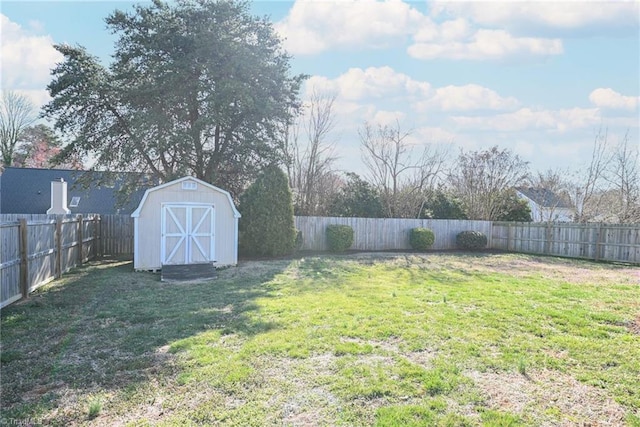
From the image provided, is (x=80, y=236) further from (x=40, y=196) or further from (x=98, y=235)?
(x=40, y=196)

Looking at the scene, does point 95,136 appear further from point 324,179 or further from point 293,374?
point 293,374

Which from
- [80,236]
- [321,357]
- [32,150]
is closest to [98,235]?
[80,236]

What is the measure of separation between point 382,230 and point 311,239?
366 cm

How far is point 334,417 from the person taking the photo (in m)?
2.91

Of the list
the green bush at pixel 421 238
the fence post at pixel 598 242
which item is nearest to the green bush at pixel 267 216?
the green bush at pixel 421 238

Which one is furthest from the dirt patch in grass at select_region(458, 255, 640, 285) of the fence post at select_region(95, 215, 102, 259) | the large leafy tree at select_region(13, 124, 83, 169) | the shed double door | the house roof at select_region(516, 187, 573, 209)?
the large leafy tree at select_region(13, 124, 83, 169)

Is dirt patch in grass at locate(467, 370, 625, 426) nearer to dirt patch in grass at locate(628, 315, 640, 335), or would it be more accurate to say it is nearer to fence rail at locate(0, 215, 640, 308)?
dirt patch in grass at locate(628, 315, 640, 335)

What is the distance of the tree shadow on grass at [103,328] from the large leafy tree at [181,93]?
6217 millimetres

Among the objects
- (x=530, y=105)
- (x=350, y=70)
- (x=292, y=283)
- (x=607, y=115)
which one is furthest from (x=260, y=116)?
(x=607, y=115)

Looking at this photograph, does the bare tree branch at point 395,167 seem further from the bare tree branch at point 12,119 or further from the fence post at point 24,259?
the bare tree branch at point 12,119

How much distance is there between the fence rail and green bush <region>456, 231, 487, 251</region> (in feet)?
1.73

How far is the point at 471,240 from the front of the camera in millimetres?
18344

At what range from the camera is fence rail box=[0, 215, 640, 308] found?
650 cm

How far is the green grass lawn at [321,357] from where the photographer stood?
9.89 feet
